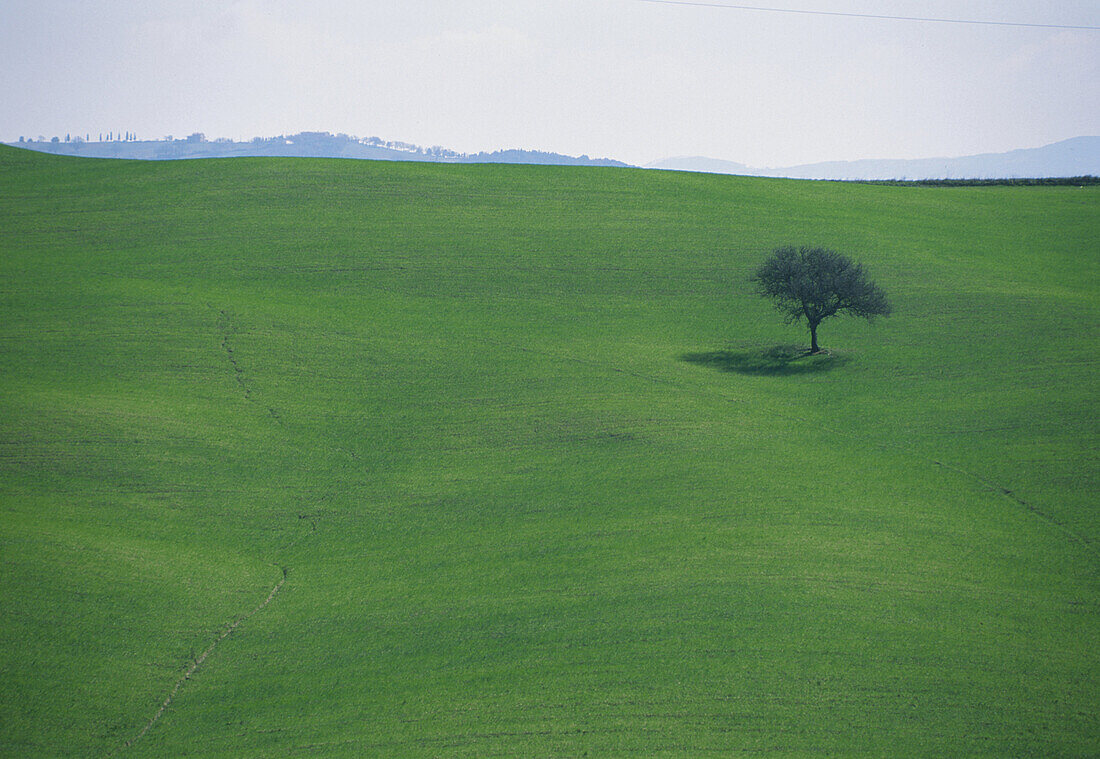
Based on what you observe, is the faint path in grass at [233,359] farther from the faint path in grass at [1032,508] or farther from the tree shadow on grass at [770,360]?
the faint path in grass at [1032,508]

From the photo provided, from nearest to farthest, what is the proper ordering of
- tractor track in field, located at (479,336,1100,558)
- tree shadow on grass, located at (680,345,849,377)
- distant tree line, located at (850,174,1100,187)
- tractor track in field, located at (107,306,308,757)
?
1. tractor track in field, located at (107,306,308,757)
2. tractor track in field, located at (479,336,1100,558)
3. tree shadow on grass, located at (680,345,849,377)
4. distant tree line, located at (850,174,1100,187)

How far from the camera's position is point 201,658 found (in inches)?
516

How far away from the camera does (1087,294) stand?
33562 mm

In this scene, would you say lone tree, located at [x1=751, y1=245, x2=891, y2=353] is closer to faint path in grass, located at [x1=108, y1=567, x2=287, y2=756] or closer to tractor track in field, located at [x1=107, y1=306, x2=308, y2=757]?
tractor track in field, located at [x1=107, y1=306, x2=308, y2=757]

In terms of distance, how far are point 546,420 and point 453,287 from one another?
13137 millimetres

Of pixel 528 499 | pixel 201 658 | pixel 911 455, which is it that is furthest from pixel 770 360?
pixel 201 658

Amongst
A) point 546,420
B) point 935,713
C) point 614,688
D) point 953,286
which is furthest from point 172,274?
point 953,286

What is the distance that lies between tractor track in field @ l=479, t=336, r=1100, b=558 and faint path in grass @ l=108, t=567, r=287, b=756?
14.2 meters

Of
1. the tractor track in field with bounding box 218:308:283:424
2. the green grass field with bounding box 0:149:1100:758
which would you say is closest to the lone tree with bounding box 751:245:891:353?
the green grass field with bounding box 0:149:1100:758

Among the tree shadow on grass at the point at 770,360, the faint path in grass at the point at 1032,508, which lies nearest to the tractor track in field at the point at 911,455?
the faint path in grass at the point at 1032,508

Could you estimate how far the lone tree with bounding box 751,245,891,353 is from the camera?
2930cm

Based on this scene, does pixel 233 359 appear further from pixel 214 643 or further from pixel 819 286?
pixel 819 286

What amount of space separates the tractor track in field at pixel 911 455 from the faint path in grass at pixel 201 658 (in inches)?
558

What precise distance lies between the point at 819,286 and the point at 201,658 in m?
25.6
